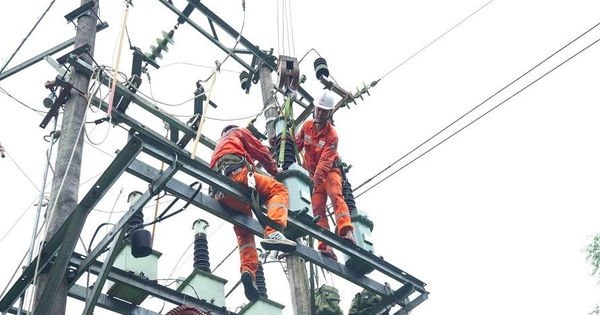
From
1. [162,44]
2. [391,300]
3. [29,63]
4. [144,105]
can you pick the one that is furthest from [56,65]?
[391,300]

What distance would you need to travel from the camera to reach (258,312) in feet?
21.6

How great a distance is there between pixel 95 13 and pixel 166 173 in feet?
9.13

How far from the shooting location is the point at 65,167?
576 centimetres

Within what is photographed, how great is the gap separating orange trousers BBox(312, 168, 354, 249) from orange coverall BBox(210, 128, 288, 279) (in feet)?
2.83

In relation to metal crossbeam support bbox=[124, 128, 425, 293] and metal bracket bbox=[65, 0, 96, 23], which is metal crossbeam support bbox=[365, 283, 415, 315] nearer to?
metal crossbeam support bbox=[124, 128, 425, 293]

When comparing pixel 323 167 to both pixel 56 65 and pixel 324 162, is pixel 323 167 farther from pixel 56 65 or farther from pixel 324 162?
pixel 56 65

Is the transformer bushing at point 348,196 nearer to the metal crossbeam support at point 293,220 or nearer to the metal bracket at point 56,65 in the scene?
the metal crossbeam support at point 293,220

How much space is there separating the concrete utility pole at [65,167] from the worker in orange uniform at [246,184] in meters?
1.37

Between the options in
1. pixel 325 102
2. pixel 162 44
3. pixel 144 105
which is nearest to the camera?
pixel 144 105

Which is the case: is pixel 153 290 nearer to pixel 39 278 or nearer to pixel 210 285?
pixel 210 285

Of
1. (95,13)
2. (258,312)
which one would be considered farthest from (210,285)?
(95,13)

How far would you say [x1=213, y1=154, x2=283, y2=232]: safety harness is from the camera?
20.4 ft

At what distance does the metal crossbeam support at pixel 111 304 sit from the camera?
223 inches

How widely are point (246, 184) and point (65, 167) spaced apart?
1646 mm
